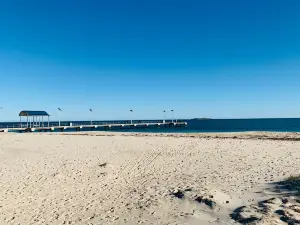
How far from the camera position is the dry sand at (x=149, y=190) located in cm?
748

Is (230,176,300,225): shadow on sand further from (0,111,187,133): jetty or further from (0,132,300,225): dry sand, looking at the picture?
(0,111,187,133): jetty

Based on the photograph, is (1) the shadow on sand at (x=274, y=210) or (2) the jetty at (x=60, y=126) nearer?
(1) the shadow on sand at (x=274, y=210)

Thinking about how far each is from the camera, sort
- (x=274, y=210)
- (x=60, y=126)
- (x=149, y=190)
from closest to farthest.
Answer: (x=274, y=210) → (x=149, y=190) → (x=60, y=126)

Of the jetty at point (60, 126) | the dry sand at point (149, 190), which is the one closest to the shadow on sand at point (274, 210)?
the dry sand at point (149, 190)

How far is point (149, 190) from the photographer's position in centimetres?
1020

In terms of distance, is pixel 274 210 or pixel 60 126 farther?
pixel 60 126

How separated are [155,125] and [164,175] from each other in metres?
85.2

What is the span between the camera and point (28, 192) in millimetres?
10758

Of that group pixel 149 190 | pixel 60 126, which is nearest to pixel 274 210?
pixel 149 190

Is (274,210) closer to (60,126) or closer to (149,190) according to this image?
(149,190)

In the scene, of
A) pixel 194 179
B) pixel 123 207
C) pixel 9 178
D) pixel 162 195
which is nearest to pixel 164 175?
pixel 194 179

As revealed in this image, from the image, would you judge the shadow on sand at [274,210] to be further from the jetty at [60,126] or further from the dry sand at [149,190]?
the jetty at [60,126]

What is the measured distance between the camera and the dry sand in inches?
295

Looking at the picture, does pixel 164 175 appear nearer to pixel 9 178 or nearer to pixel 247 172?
pixel 247 172
